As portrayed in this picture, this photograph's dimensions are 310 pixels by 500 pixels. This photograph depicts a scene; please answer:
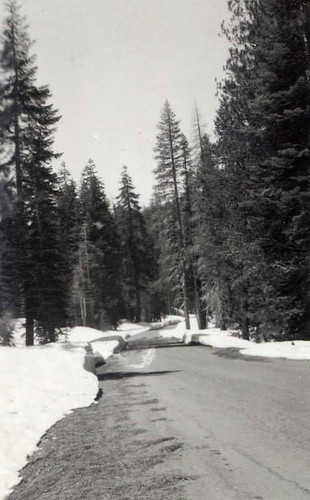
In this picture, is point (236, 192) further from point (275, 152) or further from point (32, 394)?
point (32, 394)

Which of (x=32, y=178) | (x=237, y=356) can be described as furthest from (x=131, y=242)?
(x=237, y=356)

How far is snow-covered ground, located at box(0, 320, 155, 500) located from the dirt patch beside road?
0.66 ft

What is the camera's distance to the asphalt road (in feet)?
13.8

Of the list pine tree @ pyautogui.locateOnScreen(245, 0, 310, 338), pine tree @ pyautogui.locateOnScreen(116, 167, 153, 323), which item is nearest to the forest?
pine tree @ pyautogui.locateOnScreen(245, 0, 310, 338)

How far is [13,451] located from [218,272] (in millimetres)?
20229

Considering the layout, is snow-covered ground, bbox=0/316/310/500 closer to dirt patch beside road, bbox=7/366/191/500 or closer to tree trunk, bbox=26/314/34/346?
dirt patch beside road, bbox=7/366/191/500

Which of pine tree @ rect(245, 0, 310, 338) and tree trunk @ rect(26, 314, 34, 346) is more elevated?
pine tree @ rect(245, 0, 310, 338)

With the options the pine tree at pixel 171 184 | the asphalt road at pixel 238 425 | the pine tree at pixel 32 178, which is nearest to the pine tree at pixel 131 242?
the pine tree at pixel 171 184

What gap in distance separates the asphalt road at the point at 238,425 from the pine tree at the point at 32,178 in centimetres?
1243

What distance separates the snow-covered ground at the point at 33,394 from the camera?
650cm

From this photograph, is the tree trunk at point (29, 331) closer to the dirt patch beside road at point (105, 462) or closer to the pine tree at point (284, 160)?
the pine tree at point (284, 160)

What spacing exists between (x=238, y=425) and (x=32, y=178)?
72.4ft

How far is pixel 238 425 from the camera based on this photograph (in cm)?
649

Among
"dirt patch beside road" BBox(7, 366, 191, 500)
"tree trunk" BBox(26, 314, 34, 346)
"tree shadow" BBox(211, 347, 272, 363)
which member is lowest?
"dirt patch beside road" BBox(7, 366, 191, 500)
